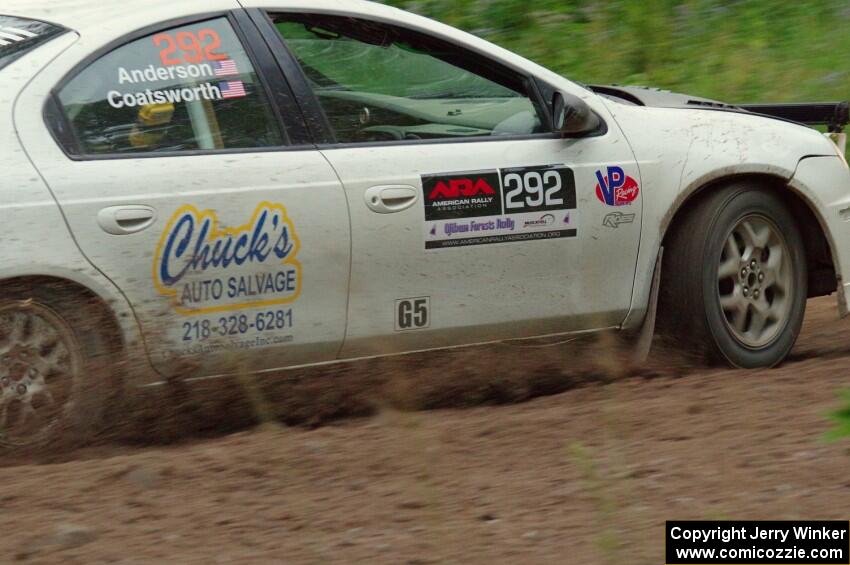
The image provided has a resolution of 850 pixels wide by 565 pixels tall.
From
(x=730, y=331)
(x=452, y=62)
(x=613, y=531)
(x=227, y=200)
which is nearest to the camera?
(x=613, y=531)

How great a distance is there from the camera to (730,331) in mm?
5730

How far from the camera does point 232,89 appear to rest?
485 cm

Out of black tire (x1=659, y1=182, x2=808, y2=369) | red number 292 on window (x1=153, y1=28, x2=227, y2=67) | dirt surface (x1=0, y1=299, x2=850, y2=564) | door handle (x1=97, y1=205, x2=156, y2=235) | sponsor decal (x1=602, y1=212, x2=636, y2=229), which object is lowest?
dirt surface (x1=0, y1=299, x2=850, y2=564)

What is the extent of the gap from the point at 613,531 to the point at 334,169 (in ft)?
5.93

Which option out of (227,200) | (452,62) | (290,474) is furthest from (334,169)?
(290,474)

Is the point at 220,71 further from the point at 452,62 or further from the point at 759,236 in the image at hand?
the point at 759,236

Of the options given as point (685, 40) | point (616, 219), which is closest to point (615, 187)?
point (616, 219)

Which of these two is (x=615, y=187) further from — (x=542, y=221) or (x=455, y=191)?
(x=455, y=191)

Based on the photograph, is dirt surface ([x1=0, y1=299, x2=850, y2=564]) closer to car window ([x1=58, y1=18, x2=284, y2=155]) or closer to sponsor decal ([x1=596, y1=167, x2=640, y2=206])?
sponsor decal ([x1=596, y1=167, x2=640, y2=206])

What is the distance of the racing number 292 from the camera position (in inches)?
205

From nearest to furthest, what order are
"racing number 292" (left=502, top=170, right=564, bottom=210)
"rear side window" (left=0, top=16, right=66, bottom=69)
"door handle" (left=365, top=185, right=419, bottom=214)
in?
"rear side window" (left=0, top=16, right=66, bottom=69), "door handle" (left=365, top=185, right=419, bottom=214), "racing number 292" (left=502, top=170, right=564, bottom=210)

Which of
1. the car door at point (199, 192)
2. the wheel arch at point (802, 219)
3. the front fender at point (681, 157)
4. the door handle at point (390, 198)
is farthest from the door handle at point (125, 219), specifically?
the wheel arch at point (802, 219)

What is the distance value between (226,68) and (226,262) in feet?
2.34

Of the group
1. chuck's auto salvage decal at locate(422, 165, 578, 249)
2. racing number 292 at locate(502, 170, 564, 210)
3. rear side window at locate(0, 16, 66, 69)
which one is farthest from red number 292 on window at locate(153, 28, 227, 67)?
racing number 292 at locate(502, 170, 564, 210)
